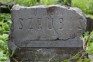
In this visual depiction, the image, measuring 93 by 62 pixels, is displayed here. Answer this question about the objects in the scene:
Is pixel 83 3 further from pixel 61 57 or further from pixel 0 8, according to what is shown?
pixel 61 57

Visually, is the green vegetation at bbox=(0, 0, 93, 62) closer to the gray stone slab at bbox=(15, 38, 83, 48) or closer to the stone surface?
the gray stone slab at bbox=(15, 38, 83, 48)

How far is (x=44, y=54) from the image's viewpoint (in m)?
4.50

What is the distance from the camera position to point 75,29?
4453 millimetres

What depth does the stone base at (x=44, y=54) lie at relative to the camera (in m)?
4.48

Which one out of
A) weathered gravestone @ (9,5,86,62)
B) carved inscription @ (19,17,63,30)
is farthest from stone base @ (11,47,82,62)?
carved inscription @ (19,17,63,30)

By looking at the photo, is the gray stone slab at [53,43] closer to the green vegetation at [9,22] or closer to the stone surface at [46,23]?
the stone surface at [46,23]

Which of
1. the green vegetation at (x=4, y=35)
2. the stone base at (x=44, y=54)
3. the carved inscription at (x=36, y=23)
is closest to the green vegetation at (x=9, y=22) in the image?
the green vegetation at (x=4, y=35)

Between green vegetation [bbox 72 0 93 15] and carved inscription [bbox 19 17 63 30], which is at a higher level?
carved inscription [bbox 19 17 63 30]

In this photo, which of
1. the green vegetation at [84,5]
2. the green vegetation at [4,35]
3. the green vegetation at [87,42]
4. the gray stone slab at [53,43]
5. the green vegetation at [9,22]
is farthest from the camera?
the green vegetation at [84,5]

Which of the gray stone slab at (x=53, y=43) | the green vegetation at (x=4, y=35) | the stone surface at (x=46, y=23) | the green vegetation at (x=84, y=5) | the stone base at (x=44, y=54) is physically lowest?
the green vegetation at (x=84, y=5)

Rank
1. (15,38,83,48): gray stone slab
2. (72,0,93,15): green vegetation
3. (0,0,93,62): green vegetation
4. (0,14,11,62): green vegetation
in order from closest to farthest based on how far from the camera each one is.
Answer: (0,14,11,62): green vegetation < (15,38,83,48): gray stone slab < (0,0,93,62): green vegetation < (72,0,93,15): green vegetation

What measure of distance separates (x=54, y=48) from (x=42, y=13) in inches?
20.5

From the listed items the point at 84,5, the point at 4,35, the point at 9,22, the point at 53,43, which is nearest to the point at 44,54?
the point at 53,43

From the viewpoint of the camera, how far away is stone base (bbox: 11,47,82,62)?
4484 millimetres
